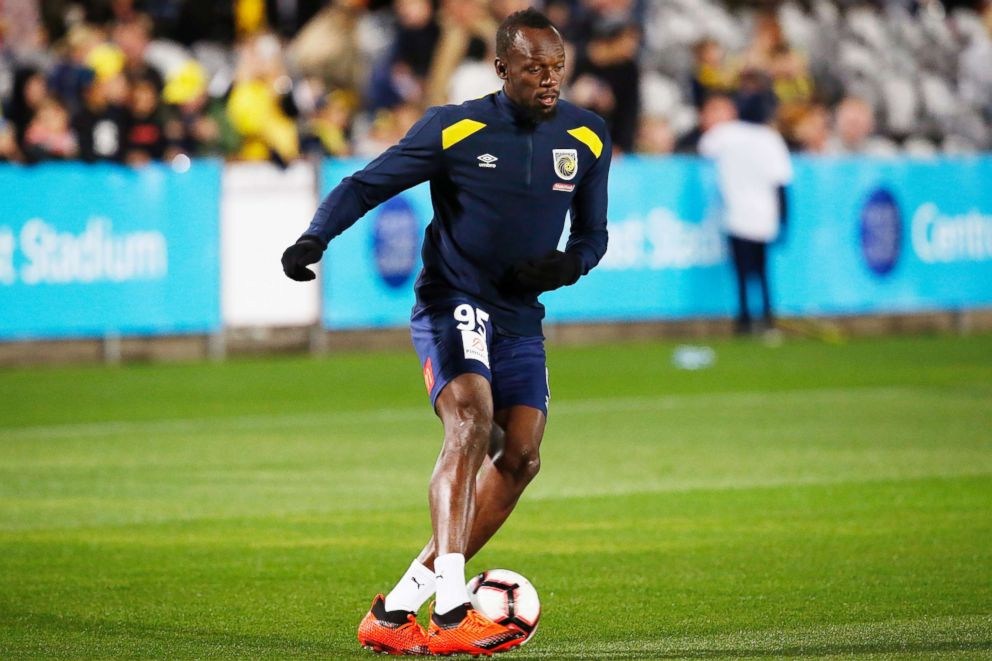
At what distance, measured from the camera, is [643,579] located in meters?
8.41

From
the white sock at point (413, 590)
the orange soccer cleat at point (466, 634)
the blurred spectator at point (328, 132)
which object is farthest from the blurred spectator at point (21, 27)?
the orange soccer cleat at point (466, 634)

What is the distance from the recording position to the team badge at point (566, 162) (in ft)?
24.0

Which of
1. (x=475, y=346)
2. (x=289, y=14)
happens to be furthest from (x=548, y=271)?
(x=289, y=14)

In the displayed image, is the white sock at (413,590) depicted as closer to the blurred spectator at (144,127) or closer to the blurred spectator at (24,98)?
the blurred spectator at (144,127)

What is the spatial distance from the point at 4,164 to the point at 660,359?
6.81 m

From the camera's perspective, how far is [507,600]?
682 cm

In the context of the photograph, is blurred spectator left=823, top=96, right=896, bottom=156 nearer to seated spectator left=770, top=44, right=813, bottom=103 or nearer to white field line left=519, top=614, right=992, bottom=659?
seated spectator left=770, top=44, right=813, bottom=103

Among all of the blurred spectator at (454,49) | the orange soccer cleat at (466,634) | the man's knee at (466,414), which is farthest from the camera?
the blurred spectator at (454,49)

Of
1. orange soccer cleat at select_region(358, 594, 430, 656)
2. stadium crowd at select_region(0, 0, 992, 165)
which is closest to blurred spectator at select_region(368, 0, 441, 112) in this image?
stadium crowd at select_region(0, 0, 992, 165)

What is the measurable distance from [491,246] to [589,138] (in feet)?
1.88

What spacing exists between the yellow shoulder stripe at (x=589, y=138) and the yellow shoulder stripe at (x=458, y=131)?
0.40m

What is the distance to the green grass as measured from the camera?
7254 mm

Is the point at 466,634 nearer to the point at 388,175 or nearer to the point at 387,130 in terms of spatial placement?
the point at 388,175

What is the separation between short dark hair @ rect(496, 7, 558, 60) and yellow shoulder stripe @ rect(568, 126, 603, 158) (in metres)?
0.44
